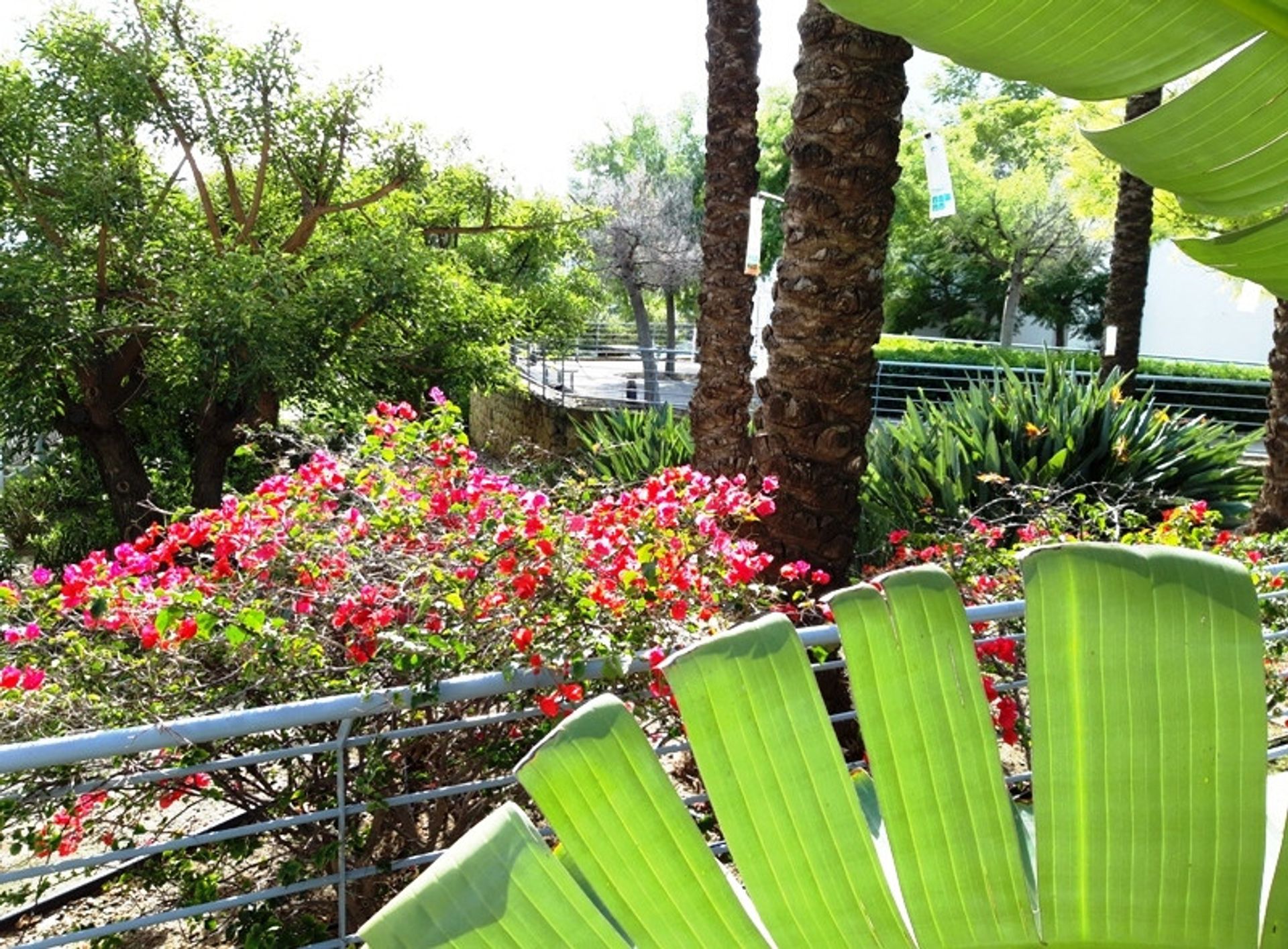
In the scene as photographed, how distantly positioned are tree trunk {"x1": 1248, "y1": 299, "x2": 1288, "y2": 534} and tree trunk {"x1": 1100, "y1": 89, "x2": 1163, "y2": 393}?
3379 millimetres

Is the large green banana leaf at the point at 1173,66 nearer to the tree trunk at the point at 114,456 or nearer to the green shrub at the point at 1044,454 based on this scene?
the green shrub at the point at 1044,454

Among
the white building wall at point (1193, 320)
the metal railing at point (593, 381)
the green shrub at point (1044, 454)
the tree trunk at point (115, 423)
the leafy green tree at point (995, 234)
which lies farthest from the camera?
the leafy green tree at point (995, 234)

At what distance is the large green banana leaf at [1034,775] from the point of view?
2.31ft

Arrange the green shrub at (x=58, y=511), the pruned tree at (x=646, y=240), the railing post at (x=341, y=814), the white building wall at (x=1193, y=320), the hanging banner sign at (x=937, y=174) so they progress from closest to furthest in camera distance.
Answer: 1. the railing post at (x=341, y=814)
2. the hanging banner sign at (x=937, y=174)
3. the green shrub at (x=58, y=511)
4. the white building wall at (x=1193, y=320)
5. the pruned tree at (x=646, y=240)

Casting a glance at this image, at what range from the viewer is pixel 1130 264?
36.2ft

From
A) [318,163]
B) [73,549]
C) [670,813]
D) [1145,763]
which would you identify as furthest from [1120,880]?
[73,549]

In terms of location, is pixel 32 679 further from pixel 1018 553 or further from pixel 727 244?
pixel 727 244

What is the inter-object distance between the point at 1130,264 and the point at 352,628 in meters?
10.5

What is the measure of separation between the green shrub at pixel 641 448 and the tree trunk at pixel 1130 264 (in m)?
4.96

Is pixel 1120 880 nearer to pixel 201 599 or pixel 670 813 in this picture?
pixel 670 813

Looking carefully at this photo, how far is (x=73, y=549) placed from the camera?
46.9ft

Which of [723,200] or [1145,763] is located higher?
[723,200]

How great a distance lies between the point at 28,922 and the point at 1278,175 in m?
4.11

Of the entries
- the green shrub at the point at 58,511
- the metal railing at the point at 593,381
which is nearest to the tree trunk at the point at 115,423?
the green shrub at the point at 58,511
